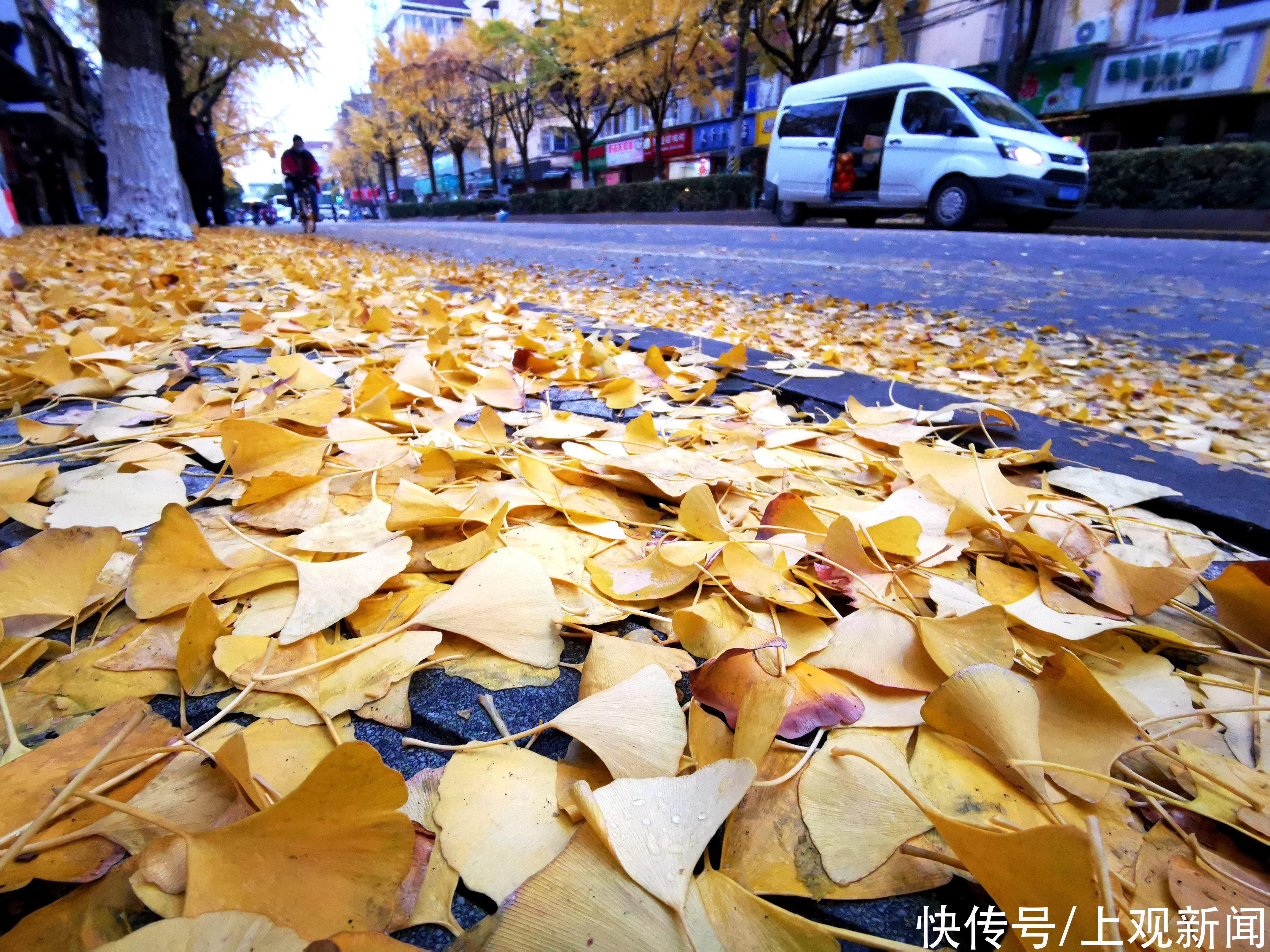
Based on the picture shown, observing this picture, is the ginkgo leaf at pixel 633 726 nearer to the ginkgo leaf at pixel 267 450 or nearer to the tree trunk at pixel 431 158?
the ginkgo leaf at pixel 267 450

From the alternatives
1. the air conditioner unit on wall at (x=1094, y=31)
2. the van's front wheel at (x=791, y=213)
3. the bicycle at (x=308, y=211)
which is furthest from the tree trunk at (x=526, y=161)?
the van's front wheel at (x=791, y=213)

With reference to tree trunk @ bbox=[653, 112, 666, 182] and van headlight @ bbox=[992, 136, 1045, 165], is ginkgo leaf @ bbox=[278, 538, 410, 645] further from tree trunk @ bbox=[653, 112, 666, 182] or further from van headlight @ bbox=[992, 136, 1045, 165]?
tree trunk @ bbox=[653, 112, 666, 182]

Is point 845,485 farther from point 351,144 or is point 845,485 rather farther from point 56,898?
point 351,144

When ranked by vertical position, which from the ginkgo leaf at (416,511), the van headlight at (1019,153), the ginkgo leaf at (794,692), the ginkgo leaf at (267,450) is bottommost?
the ginkgo leaf at (794,692)

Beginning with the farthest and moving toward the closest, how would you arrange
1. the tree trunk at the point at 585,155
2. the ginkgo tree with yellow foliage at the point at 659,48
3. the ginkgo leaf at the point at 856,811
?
1. the tree trunk at the point at 585,155
2. the ginkgo tree with yellow foliage at the point at 659,48
3. the ginkgo leaf at the point at 856,811

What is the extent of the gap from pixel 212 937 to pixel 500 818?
17 centimetres

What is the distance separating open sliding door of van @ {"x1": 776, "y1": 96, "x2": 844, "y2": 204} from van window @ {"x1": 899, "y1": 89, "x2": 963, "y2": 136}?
1043 millimetres

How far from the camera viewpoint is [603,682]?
22.4 inches

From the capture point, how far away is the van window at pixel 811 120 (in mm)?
8523

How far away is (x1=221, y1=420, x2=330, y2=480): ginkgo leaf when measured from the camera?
0.85 metres

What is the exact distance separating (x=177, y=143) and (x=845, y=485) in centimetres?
1379

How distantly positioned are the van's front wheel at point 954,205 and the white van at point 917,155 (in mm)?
12

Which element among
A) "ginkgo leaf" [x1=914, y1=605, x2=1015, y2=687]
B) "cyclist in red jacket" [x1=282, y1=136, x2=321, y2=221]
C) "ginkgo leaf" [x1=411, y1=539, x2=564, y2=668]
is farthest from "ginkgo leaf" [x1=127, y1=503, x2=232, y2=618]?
"cyclist in red jacket" [x1=282, y1=136, x2=321, y2=221]

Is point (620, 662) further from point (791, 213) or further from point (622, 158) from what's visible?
point (622, 158)
